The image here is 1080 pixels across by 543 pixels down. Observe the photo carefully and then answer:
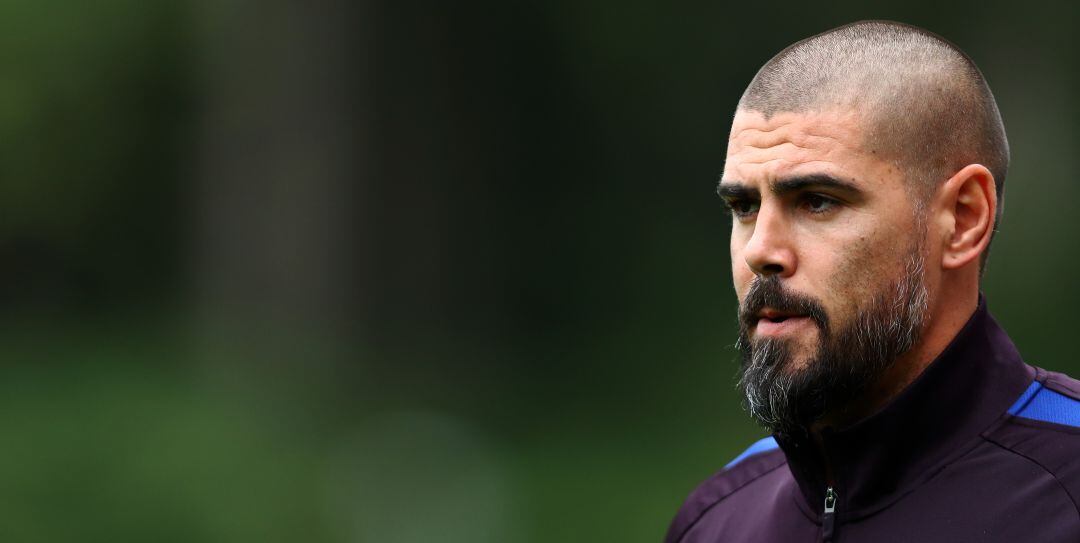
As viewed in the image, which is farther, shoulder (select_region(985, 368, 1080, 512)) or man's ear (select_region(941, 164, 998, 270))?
man's ear (select_region(941, 164, 998, 270))

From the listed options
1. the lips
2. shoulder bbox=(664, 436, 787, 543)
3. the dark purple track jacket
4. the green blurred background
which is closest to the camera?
the dark purple track jacket

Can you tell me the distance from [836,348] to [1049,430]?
1.11ft

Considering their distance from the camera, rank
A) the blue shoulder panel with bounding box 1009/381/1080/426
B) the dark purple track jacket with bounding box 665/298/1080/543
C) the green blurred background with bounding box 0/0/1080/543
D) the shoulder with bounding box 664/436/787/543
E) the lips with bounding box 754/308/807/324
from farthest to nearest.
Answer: the green blurred background with bounding box 0/0/1080/543 < the shoulder with bounding box 664/436/787/543 < the lips with bounding box 754/308/807/324 < the blue shoulder panel with bounding box 1009/381/1080/426 < the dark purple track jacket with bounding box 665/298/1080/543

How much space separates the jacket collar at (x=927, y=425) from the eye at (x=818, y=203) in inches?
11.1

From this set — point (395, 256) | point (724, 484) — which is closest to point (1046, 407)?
point (724, 484)

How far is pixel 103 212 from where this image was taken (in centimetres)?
1077

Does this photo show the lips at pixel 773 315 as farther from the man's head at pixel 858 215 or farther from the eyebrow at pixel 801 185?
the eyebrow at pixel 801 185

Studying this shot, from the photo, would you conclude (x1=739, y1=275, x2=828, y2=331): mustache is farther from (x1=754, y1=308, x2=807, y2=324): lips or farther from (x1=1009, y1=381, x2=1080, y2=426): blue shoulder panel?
(x1=1009, y1=381, x2=1080, y2=426): blue shoulder panel

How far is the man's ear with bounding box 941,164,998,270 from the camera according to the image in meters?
2.32

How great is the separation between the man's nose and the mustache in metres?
0.02

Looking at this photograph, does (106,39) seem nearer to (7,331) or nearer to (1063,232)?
(7,331)

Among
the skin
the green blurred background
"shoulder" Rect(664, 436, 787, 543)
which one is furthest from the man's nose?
the green blurred background

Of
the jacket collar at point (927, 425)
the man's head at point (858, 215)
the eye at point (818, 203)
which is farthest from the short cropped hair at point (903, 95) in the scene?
the jacket collar at point (927, 425)

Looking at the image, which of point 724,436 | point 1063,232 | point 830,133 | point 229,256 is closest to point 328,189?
point 229,256
